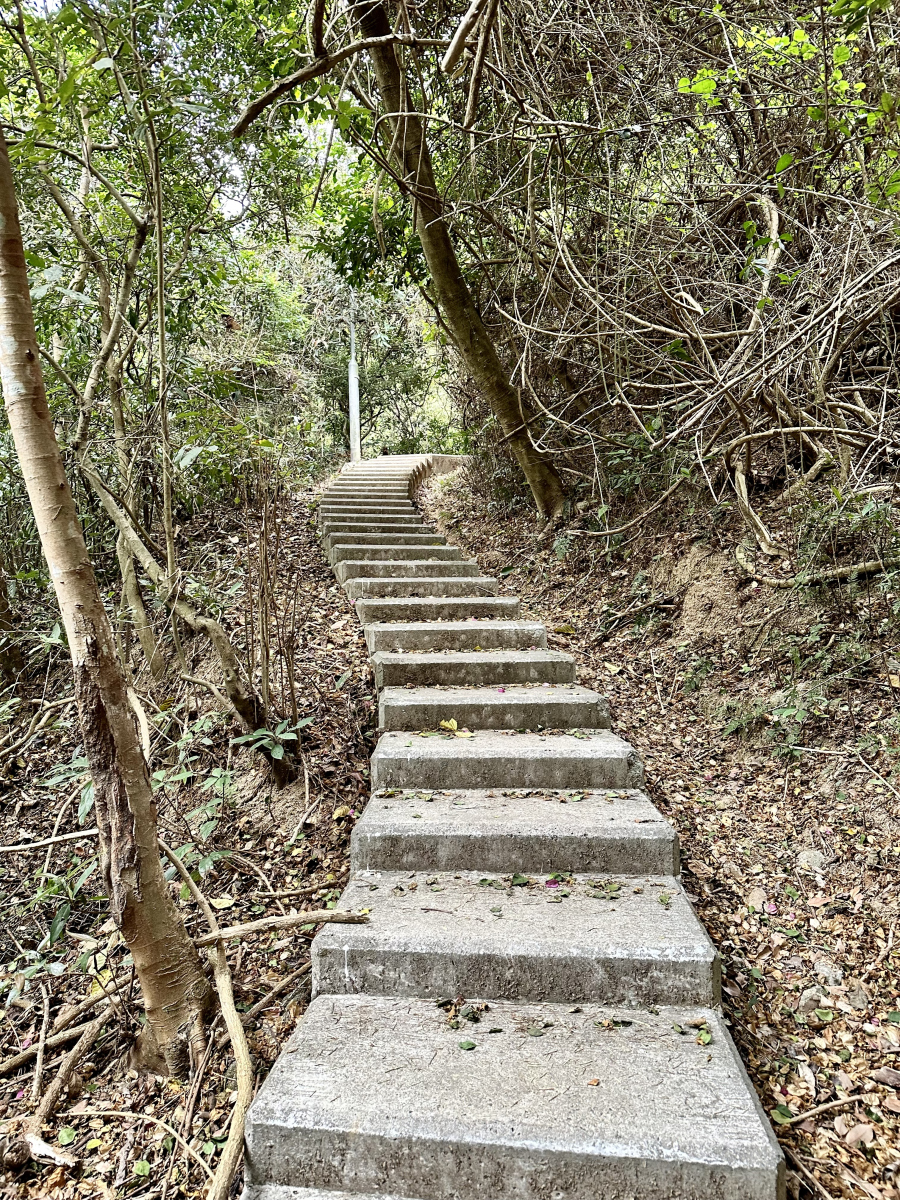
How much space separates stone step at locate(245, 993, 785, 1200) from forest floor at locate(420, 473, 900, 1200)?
1.11 feet

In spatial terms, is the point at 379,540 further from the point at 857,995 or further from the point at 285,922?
Result: the point at 857,995

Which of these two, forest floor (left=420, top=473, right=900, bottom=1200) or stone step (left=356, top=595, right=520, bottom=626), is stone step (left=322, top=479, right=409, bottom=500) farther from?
forest floor (left=420, top=473, right=900, bottom=1200)

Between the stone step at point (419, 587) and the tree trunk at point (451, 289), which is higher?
the tree trunk at point (451, 289)

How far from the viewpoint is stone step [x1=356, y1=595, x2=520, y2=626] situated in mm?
4602

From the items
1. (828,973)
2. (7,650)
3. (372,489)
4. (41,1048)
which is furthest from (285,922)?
(372,489)

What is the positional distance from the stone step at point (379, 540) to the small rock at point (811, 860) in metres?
3.86

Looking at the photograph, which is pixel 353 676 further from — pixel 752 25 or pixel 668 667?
pixel 752 25

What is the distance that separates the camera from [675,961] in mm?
2090

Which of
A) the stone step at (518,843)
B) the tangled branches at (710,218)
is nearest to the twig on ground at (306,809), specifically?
the stone step at (518,843)

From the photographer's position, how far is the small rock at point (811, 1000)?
7.60ft

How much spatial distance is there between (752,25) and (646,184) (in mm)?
1013

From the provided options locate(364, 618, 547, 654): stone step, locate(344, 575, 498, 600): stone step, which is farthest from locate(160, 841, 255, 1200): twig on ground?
locate(344, 575, 498, 600): stone step

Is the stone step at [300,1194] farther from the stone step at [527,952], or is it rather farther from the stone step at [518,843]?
the stone step at [518,843]

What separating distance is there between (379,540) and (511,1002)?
452 centimetres
